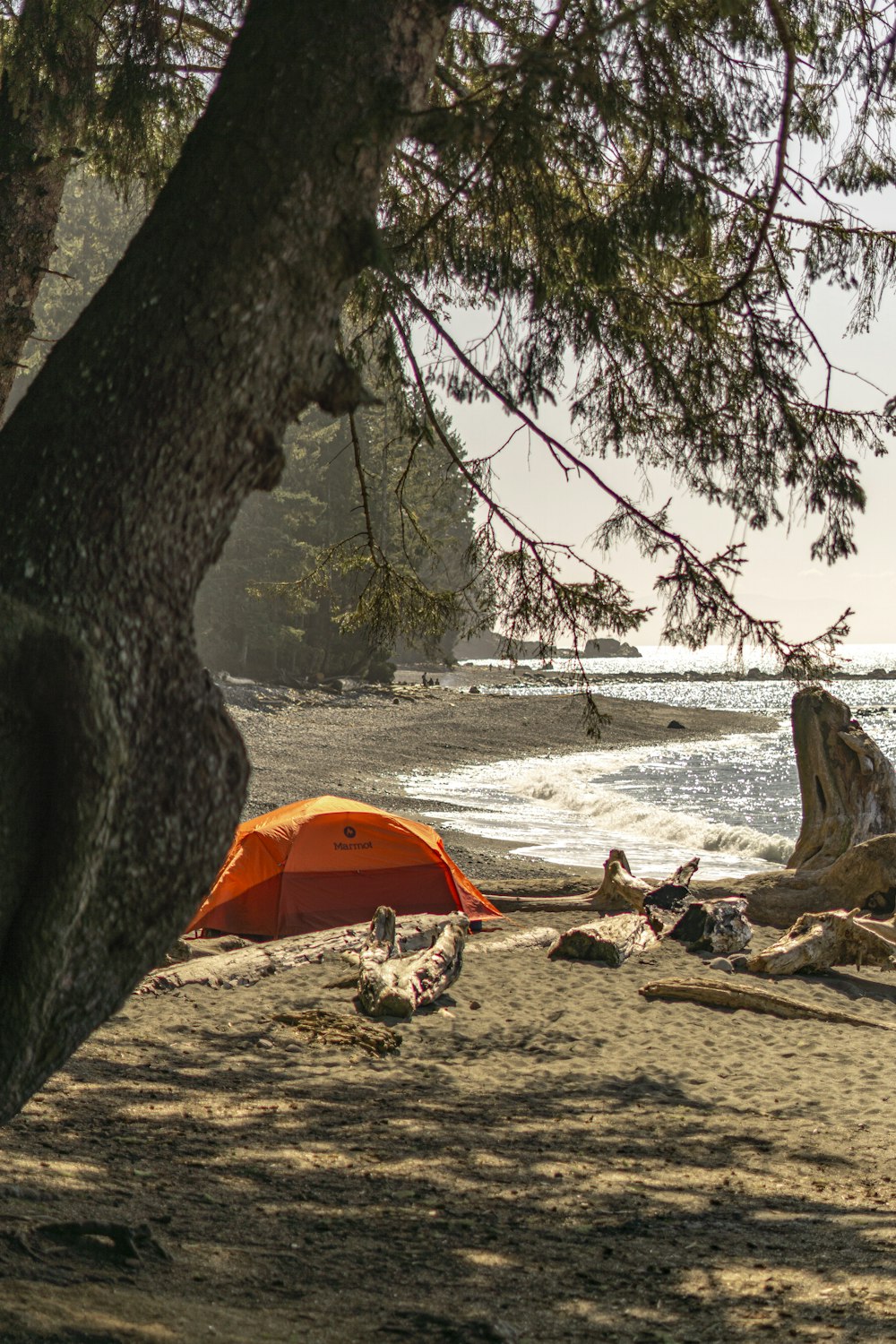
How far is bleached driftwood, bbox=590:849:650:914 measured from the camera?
12812 mm

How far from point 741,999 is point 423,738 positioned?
3074 cm

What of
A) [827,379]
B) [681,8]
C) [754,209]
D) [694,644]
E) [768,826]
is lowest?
[768,826]

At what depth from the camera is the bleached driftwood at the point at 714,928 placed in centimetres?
1123

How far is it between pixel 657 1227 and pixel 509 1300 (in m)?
1.16

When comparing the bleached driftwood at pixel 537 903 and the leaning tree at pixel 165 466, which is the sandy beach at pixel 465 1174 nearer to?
the leaning tree at pixel 165 466

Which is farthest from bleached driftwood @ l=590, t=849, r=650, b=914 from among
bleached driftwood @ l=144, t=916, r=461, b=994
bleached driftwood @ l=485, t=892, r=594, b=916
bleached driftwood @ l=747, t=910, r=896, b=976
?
bleached driftwood @ l=144, t=916, r=461, b=994

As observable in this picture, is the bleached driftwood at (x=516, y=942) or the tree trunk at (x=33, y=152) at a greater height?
the tree trunk at (x=33, y=152)

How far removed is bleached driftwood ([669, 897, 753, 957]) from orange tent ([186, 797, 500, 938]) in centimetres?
219

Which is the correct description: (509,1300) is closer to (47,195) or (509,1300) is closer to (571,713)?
(47,195)

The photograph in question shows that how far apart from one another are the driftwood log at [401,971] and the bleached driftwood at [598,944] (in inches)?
44.2

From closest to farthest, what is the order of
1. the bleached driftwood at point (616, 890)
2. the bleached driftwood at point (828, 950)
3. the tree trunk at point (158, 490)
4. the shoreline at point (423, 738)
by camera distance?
the tree trunk at point (158, 490)
the bleached driftwood at point (828, 950)
the bleached driftwood at point (616, 890)
the shoreline at point (423, 738)

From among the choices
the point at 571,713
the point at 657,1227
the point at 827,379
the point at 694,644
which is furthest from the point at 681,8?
the point at 571,713

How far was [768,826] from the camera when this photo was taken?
93.8 ft

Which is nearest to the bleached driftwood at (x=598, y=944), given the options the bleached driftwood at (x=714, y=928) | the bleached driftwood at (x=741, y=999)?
the bleached driftwood at (x=714, y=928)
